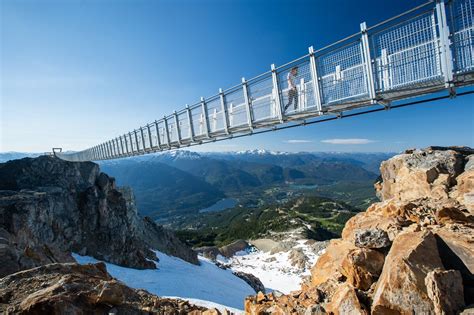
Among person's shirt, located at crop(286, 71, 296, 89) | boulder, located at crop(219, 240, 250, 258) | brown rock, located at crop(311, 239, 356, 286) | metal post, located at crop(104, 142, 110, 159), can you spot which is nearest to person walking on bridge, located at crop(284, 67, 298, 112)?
person's shirt, located at crop(286, 71, 296, 89)

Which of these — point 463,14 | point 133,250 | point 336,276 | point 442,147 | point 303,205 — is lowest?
point 303,205

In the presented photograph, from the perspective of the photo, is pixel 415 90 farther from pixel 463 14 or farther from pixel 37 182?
pixel 37 182

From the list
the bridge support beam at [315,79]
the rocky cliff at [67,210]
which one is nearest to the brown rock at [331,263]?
the bridge support beam at [315,79]

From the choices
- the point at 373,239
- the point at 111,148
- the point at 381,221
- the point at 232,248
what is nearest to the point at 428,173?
the point at 381,221

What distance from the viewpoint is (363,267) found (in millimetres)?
6734

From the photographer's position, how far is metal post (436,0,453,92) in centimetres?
664

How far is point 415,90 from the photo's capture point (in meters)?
7.67

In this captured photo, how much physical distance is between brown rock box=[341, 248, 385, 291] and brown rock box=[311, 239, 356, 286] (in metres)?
0.78

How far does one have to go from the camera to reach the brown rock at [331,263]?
796 centimetres

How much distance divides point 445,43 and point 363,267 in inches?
207

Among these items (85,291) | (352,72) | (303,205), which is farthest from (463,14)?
(303,205)

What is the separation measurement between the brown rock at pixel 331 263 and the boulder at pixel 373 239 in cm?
79

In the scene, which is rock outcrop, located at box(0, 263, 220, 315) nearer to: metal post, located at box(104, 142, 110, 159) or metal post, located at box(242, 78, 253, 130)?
metal post, located at box(242, 78, 253, 130)

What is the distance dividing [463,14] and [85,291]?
10.8m
